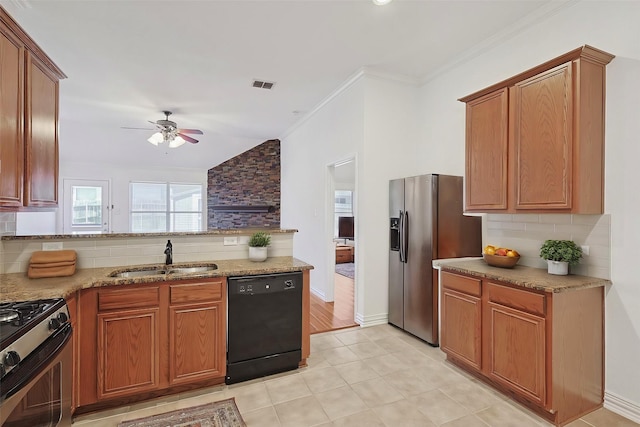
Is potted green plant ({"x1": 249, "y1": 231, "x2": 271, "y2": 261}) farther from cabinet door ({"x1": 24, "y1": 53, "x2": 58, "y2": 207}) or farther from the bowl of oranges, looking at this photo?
the bowl of oranges

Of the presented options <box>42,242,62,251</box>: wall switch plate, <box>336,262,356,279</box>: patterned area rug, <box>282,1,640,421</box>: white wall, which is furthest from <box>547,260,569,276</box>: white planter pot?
<box>336,262,356,279</box>: patterned area rug

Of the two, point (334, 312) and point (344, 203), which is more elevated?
point (344, 203)

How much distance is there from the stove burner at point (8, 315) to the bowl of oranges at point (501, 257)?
3.07 m

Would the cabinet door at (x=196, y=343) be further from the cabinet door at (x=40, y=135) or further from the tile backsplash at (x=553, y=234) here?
the tile backsplash at (x=553, y=234)

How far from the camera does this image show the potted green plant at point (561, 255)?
7.54 feet

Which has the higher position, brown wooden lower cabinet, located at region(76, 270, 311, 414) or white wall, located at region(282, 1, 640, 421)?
white wall, located at region(282, 1, 640, 421)

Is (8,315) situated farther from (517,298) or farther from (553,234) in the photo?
(553,234)

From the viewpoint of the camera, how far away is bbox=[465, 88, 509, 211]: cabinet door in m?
2.62

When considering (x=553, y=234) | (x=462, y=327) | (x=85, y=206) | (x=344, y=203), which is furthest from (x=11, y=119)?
(x=344, y=203)

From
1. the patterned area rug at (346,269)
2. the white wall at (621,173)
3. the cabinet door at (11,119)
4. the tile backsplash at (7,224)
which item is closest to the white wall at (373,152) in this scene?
the white wall at (621,173)

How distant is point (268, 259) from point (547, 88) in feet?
8.54

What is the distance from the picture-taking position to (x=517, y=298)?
2229 mm

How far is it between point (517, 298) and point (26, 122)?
3419mm

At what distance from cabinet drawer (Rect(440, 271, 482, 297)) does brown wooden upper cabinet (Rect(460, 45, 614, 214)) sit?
0.63m
